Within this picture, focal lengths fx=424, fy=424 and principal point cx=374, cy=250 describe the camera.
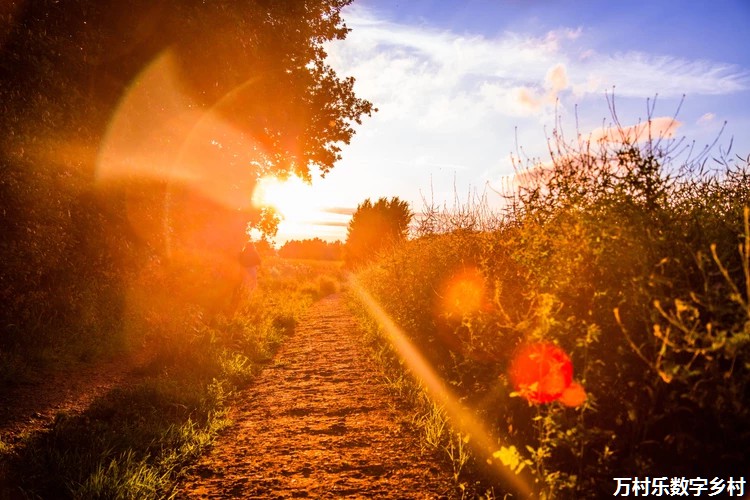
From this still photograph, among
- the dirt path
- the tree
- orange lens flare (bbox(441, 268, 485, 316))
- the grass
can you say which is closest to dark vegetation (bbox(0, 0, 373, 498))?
the grass

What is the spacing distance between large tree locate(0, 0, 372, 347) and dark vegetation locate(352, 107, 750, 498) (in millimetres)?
6504

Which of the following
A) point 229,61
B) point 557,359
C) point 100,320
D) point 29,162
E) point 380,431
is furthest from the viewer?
point 229,61

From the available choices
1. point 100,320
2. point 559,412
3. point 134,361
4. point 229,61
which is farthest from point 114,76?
point 559,412

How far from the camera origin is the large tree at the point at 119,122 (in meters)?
6.17

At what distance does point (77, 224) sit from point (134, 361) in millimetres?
2567

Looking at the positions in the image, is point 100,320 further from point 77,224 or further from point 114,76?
point 114,76

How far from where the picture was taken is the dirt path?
3705mm

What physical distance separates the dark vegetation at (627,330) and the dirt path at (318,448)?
1.43 feet

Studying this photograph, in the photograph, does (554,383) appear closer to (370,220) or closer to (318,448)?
(318,448)

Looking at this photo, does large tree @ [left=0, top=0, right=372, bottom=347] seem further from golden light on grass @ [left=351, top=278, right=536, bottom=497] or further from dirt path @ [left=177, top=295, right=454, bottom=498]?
golden light on grass @ [left=351, top=278, right=536, bottom=497]

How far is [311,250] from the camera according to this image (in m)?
106

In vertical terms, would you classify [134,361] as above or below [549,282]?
below

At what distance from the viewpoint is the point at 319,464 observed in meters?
4.10

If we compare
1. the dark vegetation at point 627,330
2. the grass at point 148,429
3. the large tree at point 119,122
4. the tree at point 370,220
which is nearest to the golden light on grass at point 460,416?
the dark vegetation at point 627,330
